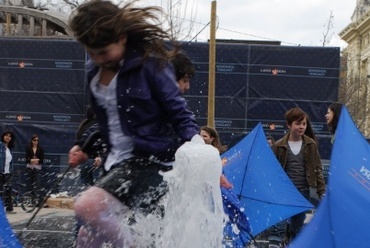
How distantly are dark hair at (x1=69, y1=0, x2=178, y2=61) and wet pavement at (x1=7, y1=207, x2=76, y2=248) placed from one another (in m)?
2.84

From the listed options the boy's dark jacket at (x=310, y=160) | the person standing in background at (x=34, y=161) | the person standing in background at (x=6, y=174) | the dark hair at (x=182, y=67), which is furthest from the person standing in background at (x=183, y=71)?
the person standing in background at (x=34, y=161)

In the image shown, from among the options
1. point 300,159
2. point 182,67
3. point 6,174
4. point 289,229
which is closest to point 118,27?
point 182,67

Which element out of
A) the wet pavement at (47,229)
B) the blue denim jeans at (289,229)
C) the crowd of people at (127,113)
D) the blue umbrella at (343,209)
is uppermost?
the crowd of people at (127,113)

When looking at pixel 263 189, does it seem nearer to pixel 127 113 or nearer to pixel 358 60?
pixel 127 113

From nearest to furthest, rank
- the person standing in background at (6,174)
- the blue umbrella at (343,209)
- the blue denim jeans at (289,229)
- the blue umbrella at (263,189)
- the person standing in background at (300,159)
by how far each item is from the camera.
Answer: the blue umbrella at (343,209) → the blue umbrella at (263,189) → the blue denim jeans at (289,229) → the person standing in background at (300,159) → the person standing in background at (6,174)

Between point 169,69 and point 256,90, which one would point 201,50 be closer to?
point 256,90

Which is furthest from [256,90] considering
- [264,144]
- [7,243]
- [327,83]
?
[7,243]

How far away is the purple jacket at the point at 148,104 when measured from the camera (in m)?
3.23

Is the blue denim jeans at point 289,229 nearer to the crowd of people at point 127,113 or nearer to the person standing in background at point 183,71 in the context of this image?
the person standing in background at point 183,71

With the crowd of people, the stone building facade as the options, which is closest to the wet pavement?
the crowd of people

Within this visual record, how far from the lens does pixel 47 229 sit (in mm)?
8938

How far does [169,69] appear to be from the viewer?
3.35 meters

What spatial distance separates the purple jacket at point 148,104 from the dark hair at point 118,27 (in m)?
0.08

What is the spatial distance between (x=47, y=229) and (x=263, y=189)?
357cm
